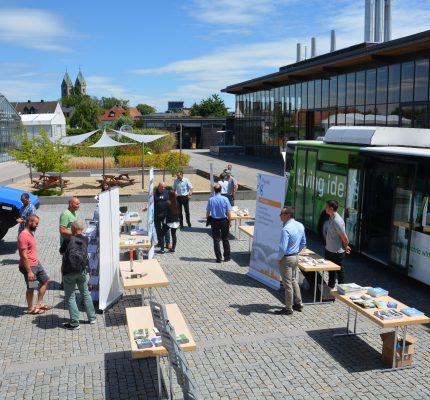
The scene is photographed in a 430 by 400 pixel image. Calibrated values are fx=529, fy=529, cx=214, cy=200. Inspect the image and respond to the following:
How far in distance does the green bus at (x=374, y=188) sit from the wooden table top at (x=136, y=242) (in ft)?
15.2

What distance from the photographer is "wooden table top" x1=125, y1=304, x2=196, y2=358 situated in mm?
5711

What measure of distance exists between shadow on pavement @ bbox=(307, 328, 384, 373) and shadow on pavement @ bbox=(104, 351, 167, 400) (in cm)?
240

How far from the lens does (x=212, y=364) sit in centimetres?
680

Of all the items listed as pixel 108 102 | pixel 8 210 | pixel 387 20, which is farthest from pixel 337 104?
pixel 108 102

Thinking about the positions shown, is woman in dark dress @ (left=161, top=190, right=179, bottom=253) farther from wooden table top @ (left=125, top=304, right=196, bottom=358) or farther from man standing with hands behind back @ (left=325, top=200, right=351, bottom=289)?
wooden table top @ (left=125, top=304, right=196, bottom=358)

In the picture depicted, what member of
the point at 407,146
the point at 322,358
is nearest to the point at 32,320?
the point at 322,358

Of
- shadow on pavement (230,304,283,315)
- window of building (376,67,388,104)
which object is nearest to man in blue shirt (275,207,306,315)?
shadow on pavement (230,304,283,315)

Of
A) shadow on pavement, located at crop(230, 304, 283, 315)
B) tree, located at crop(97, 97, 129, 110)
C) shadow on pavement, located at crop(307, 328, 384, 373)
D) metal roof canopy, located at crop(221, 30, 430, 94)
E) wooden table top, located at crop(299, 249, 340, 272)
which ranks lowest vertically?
shadow on pavement, located at crop(307, 328, 384, 373)

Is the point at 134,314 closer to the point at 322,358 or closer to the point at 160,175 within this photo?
the point at 322,358

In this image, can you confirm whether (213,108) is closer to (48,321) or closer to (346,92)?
(346,92)

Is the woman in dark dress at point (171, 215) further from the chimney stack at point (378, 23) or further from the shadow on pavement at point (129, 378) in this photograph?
the chimney stack at point (378, 23)

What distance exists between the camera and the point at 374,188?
11.5 metres

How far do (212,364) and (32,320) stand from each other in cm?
327

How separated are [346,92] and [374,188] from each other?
2019cm
